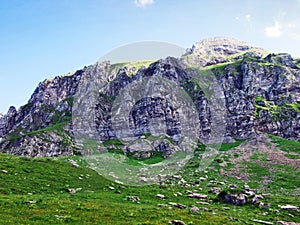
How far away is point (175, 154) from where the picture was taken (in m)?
126

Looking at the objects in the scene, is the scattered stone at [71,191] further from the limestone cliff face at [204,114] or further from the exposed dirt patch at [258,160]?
the limestone cliff face at [204,114]

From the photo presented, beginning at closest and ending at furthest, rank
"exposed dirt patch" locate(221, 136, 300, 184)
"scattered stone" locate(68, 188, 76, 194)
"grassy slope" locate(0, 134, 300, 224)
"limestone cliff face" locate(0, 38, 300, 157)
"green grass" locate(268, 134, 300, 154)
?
"grassy slope" locate(0, 134, 300, 224), "scattered stone" locate(68, 188, 76, 194), "exposed dirt patch" locate(221, 136, 300, 184), "green grass" locate(268, 134, 300, 154), "limestone cliff face" locate(0, 38, 300, 157)

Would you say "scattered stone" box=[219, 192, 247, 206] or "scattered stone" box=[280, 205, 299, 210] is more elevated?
"scattered stone" box=[219, 192, 247, 206]

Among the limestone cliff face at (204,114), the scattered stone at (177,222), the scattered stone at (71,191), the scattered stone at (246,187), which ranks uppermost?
the limestone cliff face at (204,114)

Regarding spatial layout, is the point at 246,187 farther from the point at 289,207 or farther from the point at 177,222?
the point at 177,222

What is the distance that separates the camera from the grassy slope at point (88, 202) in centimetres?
2572

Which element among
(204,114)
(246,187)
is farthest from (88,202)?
(204,114)

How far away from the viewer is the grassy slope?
25.7 meters

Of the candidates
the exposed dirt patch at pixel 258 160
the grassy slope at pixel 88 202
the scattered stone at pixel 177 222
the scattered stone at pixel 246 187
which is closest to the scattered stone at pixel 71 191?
the grassy slope at pixel 88 202

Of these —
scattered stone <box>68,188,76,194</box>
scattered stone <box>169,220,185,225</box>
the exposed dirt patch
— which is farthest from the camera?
Result: the exposed dirt patch

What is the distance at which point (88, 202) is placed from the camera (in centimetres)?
3297

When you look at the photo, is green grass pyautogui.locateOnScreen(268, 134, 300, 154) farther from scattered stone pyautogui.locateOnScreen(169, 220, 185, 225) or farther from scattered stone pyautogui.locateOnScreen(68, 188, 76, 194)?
scattered stone pyautogui.locateOnScreen(169, 220, 185, 225)

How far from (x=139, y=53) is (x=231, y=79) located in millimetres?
134621

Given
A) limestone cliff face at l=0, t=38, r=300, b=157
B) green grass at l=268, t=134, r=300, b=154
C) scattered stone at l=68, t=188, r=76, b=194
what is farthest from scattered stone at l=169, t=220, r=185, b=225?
limestone cliff face at l=0, t=38, r=300, b=157
